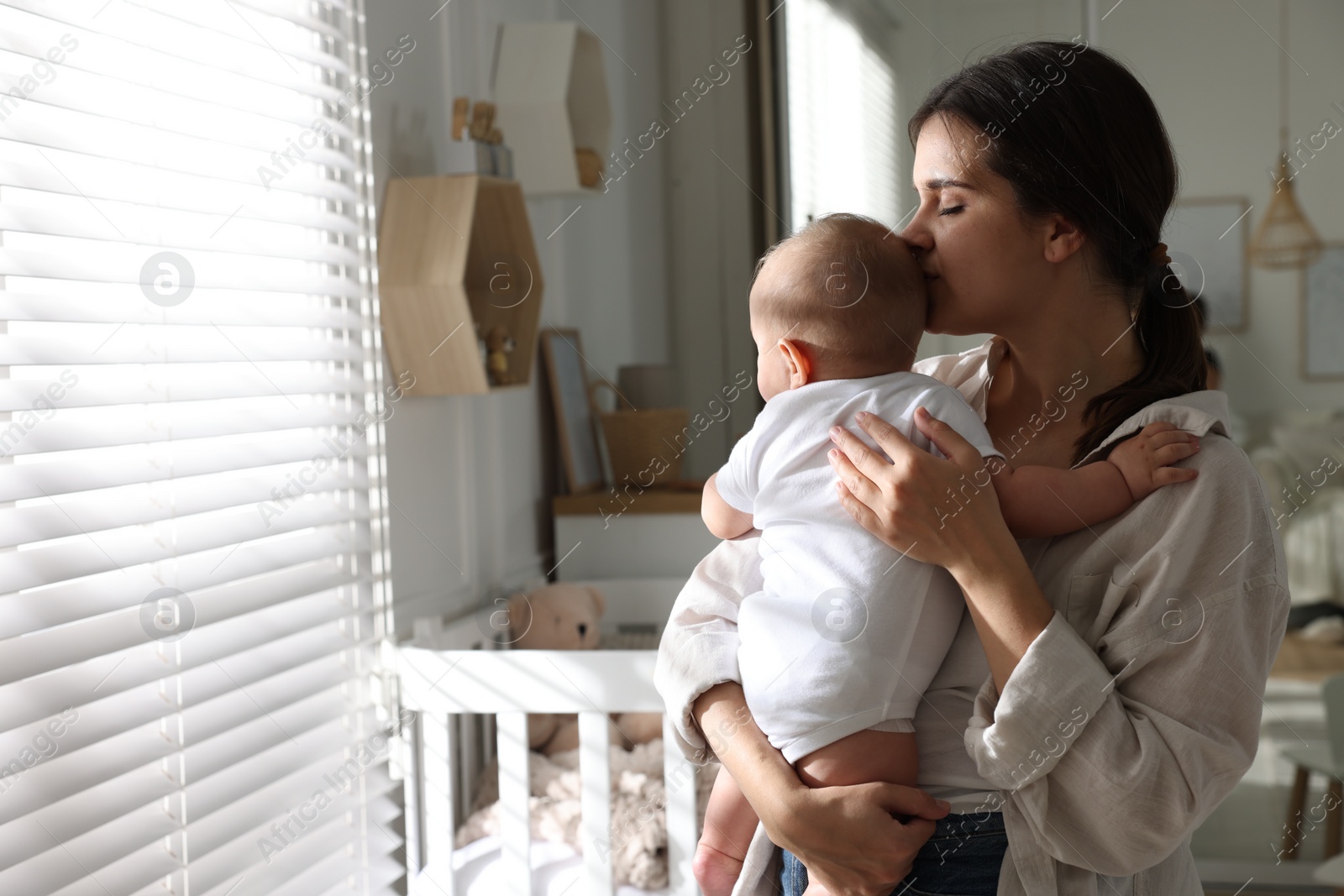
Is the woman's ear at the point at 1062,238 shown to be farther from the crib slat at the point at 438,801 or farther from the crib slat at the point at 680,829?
the crib slat at the point at 438,801

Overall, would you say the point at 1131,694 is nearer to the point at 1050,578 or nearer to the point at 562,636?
the point at 1050,578

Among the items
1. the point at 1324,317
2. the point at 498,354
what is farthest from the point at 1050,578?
the point at 1324,317

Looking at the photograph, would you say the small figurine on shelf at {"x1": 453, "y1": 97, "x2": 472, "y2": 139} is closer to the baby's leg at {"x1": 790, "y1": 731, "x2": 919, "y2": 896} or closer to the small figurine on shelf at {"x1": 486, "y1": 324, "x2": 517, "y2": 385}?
the small figurine on shelf at {"x1": 486, "y1": 324, "x2": 517, "y2": 385}

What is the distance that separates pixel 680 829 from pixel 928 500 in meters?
0.93


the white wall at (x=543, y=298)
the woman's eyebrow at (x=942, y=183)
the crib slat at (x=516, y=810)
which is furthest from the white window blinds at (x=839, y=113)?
the woman's eyebrow at (x=942, y=183)

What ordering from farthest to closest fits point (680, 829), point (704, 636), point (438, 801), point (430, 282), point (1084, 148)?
point (430, 282) < point (438, 801) < point (680, 829) < point (704, 636) < point (1084, 148)

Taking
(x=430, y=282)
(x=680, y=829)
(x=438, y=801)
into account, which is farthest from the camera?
(x=430, y=282)

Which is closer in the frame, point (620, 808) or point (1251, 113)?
point (620, 808)

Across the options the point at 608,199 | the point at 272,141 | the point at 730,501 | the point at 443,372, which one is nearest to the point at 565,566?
the point at 443,372

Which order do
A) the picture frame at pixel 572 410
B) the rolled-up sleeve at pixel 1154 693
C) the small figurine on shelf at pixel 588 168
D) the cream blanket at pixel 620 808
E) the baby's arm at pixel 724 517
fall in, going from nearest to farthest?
1. the rolled-up sleeve at pixel 1154 693
2. the baby's arm at pixel 724 517
3. the cream blanket at pixel 620 808
4. the small figurine on shelf at pixel 588 168
5. the picture frame at pixel 572 410

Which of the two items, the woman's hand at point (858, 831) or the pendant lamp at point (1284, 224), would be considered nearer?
the woman's hand at point (858, 831)

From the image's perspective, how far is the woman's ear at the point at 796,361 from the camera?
1.02 metres

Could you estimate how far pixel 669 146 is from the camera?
3.02 meters

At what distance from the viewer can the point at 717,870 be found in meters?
1.13
